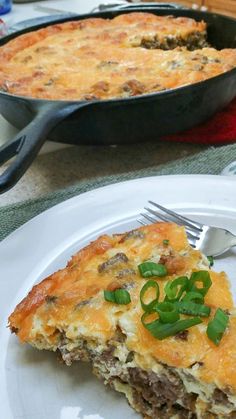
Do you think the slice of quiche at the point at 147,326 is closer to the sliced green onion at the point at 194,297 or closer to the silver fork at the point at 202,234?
the sliced green onion at the point at 194,297

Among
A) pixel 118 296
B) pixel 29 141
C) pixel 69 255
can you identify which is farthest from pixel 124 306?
pixel 29 141

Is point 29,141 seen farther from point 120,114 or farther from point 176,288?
point 176,288

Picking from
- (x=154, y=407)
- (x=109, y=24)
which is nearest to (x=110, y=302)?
(x=154, y=407)

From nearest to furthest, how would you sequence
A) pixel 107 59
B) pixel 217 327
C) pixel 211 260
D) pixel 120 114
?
pixel 217 327 < pixel 211 260 < pixel 120 114 < pixel 107 59

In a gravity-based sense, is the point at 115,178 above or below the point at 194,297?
below

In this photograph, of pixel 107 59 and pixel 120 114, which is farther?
pixel 107 59

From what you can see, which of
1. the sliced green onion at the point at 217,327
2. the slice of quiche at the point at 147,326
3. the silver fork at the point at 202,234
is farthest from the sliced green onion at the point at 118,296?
the silver fork at the point at 202,234

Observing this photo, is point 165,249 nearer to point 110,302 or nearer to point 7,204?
point 110,302
